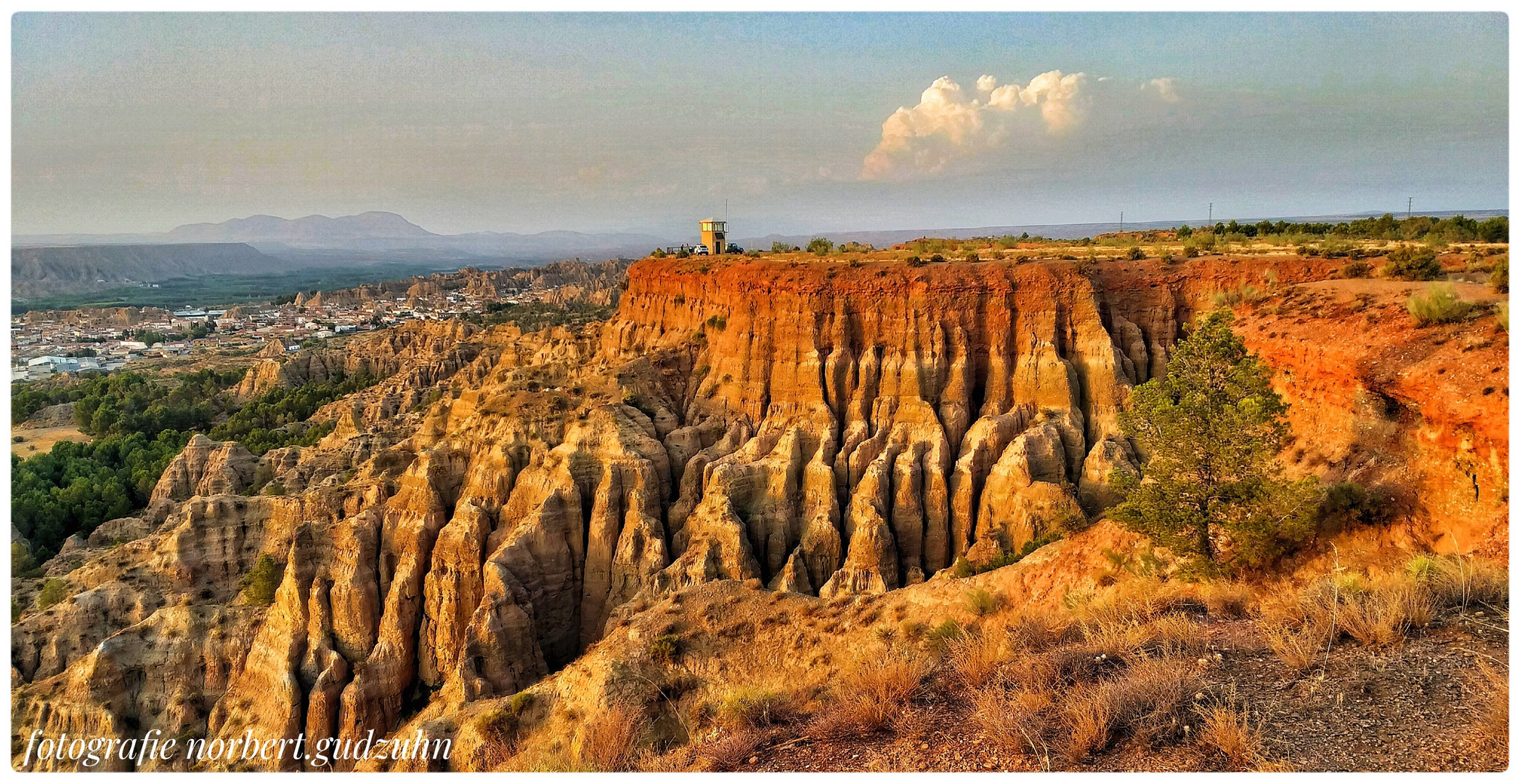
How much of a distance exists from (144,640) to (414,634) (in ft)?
22.0

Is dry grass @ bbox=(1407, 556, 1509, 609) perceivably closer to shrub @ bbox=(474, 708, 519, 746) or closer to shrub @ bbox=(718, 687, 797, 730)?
shrub @ bbox=(718, 687, 797, 730)

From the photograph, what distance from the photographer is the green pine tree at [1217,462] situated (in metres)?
12.3

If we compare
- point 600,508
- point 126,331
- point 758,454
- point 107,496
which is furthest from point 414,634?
point 126,331

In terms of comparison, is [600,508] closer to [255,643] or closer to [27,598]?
[255,643]

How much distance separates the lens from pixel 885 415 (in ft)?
93.5

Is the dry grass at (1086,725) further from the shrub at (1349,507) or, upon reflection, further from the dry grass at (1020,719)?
the shrub at (1349,507)

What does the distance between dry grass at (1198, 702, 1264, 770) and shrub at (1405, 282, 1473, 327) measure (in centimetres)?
1106

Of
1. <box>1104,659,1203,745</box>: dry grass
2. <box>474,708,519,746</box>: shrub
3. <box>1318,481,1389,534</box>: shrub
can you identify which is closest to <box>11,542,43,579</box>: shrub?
<box>474,708,519,746</box>: shrub

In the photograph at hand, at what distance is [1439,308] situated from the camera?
1438 centimetres

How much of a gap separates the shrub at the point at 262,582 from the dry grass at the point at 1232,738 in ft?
81.4

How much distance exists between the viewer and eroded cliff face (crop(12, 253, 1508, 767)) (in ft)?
68.2

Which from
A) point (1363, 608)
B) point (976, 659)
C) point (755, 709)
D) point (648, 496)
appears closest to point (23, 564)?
point (648, 496)

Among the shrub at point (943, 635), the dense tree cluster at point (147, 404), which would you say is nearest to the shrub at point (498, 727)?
the shrub at point (943, 635)

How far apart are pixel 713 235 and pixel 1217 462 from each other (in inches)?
1369
